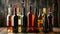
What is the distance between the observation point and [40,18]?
4.46 feet

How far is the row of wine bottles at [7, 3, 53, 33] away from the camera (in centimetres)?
128

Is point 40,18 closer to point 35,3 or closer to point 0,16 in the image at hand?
point 35,3

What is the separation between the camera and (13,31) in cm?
127

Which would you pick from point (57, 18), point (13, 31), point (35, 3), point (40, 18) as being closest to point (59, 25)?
point (57, 18)

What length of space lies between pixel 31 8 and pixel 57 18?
289mm

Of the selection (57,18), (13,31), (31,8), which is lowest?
(13,31)

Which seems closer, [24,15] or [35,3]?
[24,15]

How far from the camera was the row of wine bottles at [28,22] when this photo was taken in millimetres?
1285

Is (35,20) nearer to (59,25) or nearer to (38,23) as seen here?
(38,23)

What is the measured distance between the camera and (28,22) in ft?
4.32

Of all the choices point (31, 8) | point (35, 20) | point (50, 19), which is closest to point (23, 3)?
point (31, 8)

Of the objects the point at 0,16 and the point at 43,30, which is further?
the point at 0,16

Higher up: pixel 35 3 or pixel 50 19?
pixel 35 3

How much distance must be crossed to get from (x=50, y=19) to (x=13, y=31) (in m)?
0.37
